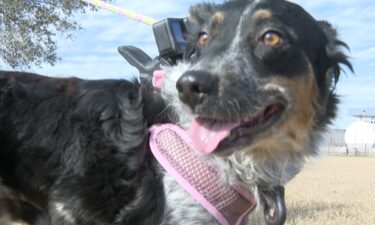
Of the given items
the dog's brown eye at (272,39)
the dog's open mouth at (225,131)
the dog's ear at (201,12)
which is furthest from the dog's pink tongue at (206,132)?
the dog's ear at (201,12)

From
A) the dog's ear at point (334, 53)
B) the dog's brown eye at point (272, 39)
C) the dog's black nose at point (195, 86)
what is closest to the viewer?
the dog's black nose at point (195, 86)

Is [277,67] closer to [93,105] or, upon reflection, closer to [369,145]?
[93,105]

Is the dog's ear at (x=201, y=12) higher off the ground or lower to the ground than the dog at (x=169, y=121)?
higher

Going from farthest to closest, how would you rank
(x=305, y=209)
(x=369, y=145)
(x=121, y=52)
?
1. (x=369, y=145)
2. (x=305, y=209)
3. (x=121, y=52)

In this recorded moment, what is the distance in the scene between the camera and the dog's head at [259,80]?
2.96 m

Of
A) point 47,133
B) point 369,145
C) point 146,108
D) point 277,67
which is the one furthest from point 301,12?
point 369,145

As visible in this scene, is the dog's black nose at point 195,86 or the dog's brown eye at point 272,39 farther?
the dog's brown eye at point 272,39

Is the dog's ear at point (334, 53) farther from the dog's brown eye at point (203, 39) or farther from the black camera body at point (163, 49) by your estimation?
the black camera body at point (163, 49)

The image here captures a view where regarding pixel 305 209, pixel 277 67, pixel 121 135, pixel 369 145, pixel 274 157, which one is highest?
pixel 277 67

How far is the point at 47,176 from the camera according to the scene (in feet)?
11.0

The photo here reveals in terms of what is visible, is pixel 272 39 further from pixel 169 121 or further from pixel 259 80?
pixel 169 121

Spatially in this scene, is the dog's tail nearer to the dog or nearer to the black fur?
the dog

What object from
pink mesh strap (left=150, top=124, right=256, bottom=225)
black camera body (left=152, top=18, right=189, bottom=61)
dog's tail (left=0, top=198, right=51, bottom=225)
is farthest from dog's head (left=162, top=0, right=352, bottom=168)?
dog's tail (left=0, top=198, right=51, bottom=225)

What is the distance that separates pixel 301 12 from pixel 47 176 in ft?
6.16
